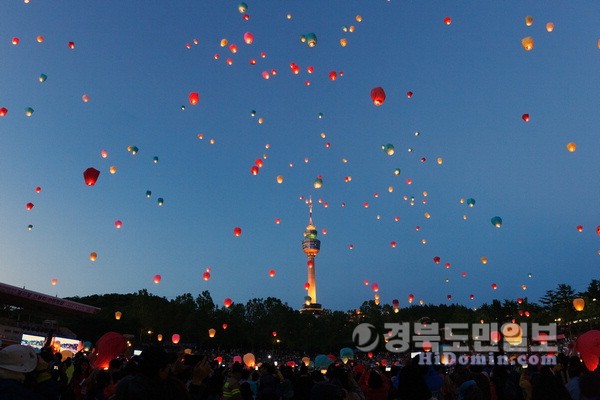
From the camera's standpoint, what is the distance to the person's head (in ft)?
11.1

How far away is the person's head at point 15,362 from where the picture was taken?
3389mm

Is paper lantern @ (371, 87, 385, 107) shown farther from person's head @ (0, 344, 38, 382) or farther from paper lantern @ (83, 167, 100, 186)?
person's head @ (0, 344, 38, 382)

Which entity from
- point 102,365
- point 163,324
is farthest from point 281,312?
point 102,365

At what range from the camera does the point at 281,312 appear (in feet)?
266

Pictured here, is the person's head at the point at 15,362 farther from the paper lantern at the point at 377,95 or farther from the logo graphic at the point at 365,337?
the logo graphic at the point at 365,337

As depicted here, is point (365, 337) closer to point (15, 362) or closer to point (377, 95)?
point (377, 95)

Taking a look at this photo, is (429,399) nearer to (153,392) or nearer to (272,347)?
(153,392)

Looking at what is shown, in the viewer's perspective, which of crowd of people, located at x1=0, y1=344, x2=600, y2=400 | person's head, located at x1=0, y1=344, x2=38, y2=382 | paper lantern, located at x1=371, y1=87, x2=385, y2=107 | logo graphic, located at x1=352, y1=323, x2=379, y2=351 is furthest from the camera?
logo graphic, located at x1=352, y1=323, x2=379, y2=351

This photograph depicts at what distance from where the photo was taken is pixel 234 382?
7.23 metres

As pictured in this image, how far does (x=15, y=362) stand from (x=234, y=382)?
4.21 m

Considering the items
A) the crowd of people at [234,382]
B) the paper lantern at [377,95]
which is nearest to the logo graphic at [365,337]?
the paper lantern at [377,95]

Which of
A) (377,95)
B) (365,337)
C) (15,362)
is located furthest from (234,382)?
(365,337)

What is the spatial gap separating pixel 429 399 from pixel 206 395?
3024 millimetres

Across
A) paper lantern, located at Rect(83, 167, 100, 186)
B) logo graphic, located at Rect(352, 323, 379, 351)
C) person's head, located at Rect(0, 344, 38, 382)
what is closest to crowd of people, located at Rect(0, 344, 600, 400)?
person's head, located at Rect(0, 344, 38, 382)
